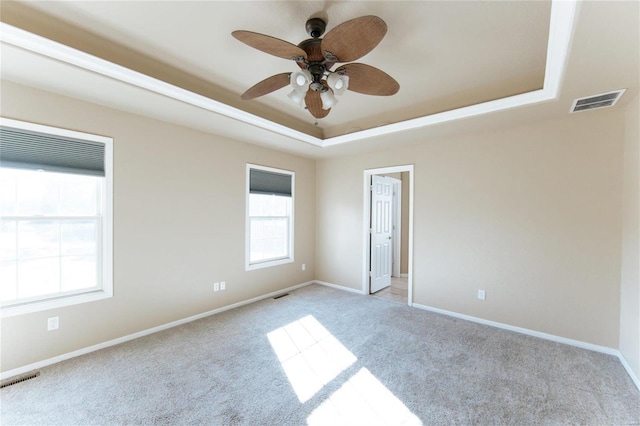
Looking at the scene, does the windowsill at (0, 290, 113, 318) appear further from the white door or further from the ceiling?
the white door

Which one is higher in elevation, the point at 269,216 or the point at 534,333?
the point at 269,216

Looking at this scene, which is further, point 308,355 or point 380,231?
point 380,231

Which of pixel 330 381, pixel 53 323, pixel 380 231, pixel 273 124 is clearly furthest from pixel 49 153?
pixel 380 231

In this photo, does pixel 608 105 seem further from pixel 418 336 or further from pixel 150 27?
pixel 150 27

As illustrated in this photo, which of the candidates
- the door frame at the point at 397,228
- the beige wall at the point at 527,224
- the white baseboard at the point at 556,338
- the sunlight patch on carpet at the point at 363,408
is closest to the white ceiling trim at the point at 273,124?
the beige wall at the point at 527,224

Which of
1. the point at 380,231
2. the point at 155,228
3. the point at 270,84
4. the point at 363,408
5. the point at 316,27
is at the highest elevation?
the point at 316,27

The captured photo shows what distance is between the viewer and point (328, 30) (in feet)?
6.73

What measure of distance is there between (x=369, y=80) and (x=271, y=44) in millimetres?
782

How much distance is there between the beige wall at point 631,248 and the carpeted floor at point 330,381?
280 mm

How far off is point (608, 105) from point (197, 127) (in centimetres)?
446

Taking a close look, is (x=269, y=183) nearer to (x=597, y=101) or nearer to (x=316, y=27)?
(x=316, y=27)

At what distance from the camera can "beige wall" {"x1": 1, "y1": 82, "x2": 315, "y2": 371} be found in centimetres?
243

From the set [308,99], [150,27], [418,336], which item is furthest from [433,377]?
[150,27]

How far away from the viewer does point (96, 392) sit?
2088 mm
